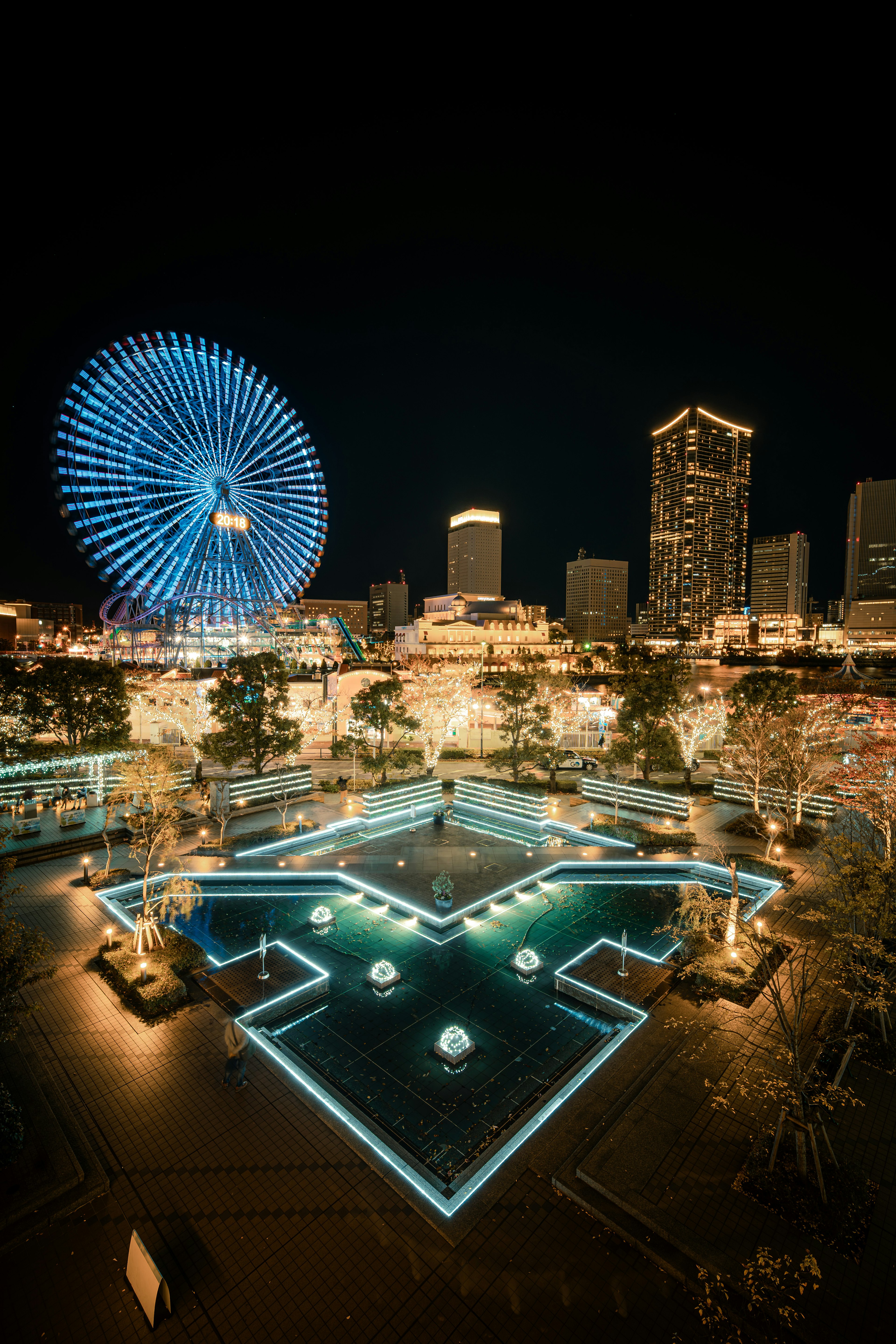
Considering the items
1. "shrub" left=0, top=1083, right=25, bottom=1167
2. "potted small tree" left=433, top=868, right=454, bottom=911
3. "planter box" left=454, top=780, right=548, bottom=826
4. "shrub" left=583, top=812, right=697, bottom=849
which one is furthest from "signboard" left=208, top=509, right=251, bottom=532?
"shrub" left=0, top=1083, right=25, bottom=1167

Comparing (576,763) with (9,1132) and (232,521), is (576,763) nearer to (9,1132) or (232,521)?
(9,1132)

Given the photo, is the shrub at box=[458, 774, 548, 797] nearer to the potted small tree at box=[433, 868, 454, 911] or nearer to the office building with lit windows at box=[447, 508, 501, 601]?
the potted small tree at box=[433, 868, 454, 911]

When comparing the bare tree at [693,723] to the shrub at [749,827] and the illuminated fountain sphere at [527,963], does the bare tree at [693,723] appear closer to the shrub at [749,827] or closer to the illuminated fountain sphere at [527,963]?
the shrub at [749,827]

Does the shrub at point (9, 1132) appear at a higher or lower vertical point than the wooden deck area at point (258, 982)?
higher

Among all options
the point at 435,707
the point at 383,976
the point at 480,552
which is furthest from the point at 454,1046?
the point at 480,552

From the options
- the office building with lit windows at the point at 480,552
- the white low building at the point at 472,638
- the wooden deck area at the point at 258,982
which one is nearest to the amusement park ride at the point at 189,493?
the wooden deck area at the point at 258,982

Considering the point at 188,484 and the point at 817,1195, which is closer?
the point at 817,1195

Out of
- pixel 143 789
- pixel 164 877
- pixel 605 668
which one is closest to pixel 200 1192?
pixel 164 877
